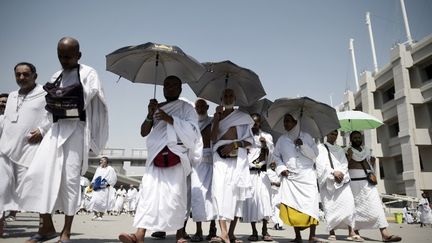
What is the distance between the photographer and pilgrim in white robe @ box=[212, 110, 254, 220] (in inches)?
195

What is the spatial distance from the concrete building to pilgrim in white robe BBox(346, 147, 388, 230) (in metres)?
22.5

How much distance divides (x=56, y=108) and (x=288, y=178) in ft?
12.6

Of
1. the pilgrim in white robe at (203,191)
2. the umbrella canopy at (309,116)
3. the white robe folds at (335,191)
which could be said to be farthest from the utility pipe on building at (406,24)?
the pilgrim in white robe at (203,191)

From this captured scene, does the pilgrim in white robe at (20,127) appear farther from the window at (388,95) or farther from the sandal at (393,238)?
the window at (388,95)

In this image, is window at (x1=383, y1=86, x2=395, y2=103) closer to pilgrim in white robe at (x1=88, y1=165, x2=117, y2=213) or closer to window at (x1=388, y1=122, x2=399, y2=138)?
window at (x1=388, y1=122, x2=399, y2=138)

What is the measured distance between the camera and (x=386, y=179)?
103 feet

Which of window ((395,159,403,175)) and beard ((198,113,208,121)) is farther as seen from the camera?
window ((395,159,403,175))

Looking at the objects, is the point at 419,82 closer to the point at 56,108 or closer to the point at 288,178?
the point at 288,178

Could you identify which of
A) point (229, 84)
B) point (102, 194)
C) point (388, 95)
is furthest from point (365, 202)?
point (388, 95)

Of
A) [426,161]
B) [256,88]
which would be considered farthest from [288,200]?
[426,161]

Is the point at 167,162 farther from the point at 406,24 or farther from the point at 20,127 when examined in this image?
the point at 406,24

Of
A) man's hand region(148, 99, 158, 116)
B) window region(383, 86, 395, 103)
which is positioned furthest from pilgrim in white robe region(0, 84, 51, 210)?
window region(383, 86, 395, 103)

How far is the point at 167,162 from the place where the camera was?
4.39 m

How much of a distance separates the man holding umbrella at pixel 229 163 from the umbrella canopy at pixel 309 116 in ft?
3.61
